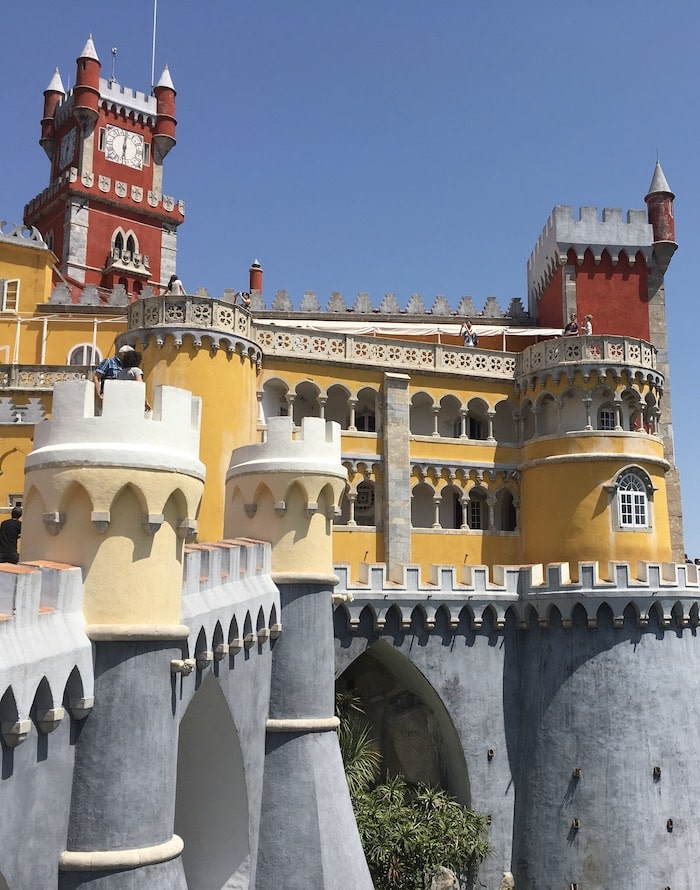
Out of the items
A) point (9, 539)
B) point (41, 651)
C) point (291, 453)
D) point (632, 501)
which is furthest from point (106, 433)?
point (632, 501)

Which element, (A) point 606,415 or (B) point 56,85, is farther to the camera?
(B) point 56,85

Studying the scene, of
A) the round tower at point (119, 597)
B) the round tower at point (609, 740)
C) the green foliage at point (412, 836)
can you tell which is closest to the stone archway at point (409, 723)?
the green foliage at point (412, 836)

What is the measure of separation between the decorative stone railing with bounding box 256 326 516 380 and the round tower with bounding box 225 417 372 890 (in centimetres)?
1295

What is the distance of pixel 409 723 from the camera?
30859mm

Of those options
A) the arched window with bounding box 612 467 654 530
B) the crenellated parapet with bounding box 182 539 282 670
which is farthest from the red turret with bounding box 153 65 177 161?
the crenellated parapet with bounding box 182 539 282 670

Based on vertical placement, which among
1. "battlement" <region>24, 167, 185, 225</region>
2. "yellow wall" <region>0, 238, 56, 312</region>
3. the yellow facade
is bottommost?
the yellow facade

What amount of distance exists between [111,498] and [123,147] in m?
48.7

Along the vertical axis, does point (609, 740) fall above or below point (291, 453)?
below

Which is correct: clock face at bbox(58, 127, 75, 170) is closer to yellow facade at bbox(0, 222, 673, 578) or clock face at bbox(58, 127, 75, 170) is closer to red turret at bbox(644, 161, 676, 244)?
yellow facade at bbox(0, 222, 673, 578)

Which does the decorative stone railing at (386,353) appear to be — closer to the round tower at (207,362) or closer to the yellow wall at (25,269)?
the round tower at (207,362)

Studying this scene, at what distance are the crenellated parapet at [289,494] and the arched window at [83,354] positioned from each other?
723 inches

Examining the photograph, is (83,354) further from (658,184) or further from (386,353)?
(658,184)

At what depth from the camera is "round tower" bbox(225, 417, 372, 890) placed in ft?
60.1

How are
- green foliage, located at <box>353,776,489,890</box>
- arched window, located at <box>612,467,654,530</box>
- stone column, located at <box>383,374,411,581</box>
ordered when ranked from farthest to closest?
arched window, located at <box>612,467,654,530</box> → stone column, located at <box>383,374,411,581</box> → green foliage, located at <box>353,776,489,890</box>
